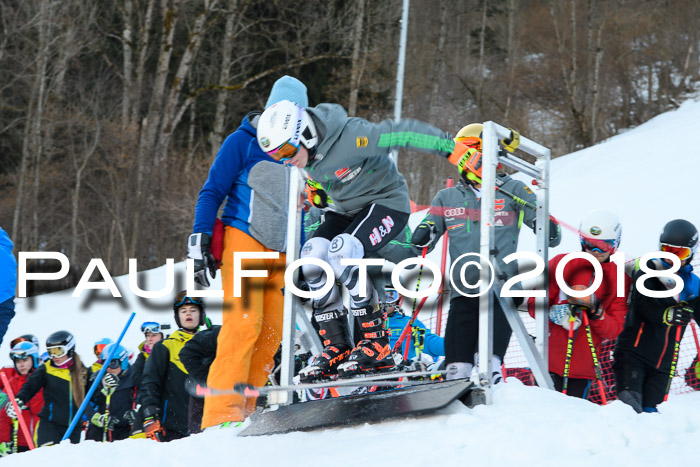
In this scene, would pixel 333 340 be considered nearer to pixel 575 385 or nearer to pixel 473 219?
pixel 473 219

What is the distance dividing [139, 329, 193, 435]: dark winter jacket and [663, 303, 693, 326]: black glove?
11.6 feet

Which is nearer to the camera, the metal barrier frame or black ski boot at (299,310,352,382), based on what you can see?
the metal barrier frame

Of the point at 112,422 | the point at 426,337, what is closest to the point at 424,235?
the point at 426,337

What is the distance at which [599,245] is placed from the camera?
5020 mm

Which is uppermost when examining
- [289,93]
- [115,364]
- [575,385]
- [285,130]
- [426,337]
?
[289,93]

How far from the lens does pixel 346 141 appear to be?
419cm

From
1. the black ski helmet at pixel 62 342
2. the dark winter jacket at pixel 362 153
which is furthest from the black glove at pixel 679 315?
the black ski helmet at pixel 62 342

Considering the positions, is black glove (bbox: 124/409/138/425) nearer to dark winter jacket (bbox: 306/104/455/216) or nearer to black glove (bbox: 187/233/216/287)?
black glove (bbox: 187/233/216/287)

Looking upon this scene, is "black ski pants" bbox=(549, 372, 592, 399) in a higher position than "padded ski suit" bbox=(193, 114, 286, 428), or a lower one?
lower

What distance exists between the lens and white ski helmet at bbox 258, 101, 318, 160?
4.06 m

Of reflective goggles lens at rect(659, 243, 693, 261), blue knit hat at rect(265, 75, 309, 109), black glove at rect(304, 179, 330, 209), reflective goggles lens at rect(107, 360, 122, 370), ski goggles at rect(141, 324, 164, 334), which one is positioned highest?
blue knit hat at rect(265, 75, 309, 109)

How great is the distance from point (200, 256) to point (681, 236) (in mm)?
2944

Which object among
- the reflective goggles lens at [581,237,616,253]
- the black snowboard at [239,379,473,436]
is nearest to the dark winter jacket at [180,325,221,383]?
the black snowboard at [239,379,473,436]

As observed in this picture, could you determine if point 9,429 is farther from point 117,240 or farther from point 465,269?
point 117,240
